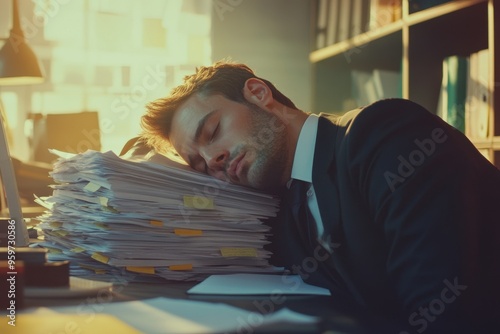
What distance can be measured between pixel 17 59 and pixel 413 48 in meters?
2.26

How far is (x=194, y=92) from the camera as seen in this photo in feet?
4.20

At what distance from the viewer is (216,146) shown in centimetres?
117

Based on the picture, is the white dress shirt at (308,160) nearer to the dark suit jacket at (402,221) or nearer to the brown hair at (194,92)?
the dark suit jacket at (402,221)

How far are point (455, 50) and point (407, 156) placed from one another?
6.10 feet

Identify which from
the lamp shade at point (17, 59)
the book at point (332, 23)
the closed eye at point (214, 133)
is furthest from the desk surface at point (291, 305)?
the lamp shade at point (17, 59)

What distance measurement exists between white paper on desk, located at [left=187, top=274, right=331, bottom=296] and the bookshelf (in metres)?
1.48

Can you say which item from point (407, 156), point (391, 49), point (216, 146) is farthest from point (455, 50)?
point (407, 156)

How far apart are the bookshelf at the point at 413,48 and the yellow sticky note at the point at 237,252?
143 cm

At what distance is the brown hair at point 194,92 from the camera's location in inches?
50.6

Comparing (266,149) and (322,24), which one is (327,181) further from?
(322,24)

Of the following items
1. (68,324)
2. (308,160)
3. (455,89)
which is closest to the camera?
(68,324)

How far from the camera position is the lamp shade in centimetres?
362

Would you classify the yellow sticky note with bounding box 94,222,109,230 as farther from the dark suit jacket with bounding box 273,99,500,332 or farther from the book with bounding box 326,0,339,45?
the book with bounding box 326,0,339,45

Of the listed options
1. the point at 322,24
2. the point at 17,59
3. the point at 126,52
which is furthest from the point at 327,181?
the point at 126,52
